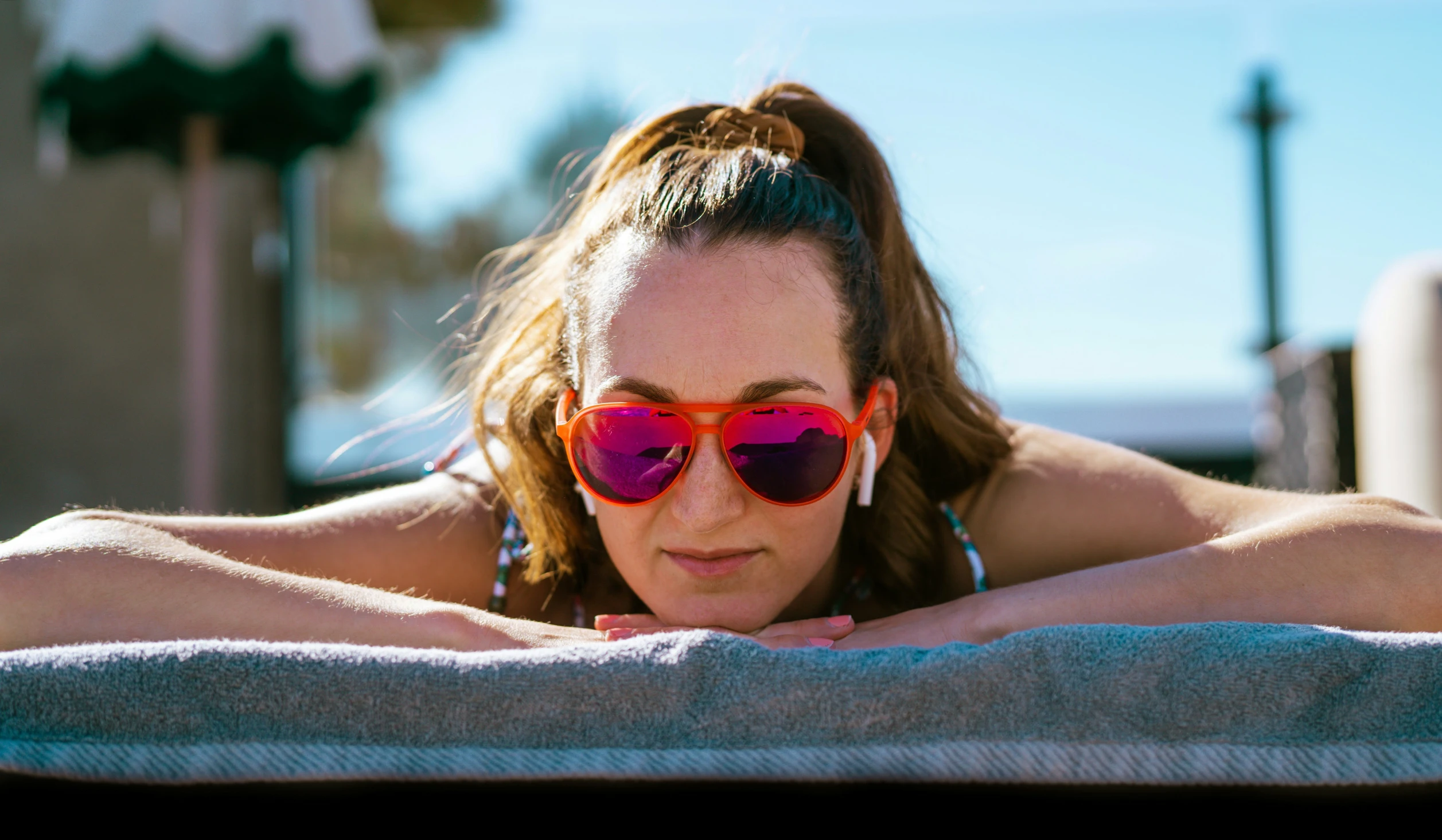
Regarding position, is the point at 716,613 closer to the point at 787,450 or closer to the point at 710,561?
the point at 710,561

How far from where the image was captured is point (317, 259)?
6.65m

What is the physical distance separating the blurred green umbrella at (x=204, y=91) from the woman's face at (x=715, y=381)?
3056 mm

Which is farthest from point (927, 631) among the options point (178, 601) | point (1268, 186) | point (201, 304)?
point (1268, 186)

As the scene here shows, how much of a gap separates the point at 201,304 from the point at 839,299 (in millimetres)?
3597

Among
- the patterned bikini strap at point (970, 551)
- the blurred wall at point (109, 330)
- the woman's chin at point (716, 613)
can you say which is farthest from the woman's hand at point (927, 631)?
the blurred wall at point (109, 330)

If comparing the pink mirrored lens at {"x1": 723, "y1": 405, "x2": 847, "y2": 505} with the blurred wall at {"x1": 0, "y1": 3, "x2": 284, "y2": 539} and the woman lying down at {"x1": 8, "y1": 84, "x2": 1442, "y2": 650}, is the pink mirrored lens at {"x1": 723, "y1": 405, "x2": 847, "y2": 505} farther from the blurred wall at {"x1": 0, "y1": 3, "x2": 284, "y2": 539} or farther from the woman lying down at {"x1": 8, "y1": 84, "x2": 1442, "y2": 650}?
the blurred wall at {"x1": 0, "y1": 3, "x2": 284, "y2": 539}

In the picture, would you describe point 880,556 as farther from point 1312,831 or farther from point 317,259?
point 317,259

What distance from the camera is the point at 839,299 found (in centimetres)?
174

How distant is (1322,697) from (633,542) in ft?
3.07

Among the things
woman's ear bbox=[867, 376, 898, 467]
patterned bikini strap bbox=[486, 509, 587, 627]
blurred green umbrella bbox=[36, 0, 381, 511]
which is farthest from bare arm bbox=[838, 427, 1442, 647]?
blurred green umbrella bbox=[36, 0, 381, 511]

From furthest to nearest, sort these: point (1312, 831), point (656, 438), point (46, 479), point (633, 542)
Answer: point (46, 479) → point (633, 542) → point (656, 438) → point (1312, 831)

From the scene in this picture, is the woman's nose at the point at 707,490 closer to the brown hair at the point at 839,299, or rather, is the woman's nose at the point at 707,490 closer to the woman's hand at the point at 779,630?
the woman's hand at the point at 779,630

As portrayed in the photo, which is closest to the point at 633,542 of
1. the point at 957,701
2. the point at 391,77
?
the point at 957,701

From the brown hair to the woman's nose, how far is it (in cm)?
32
